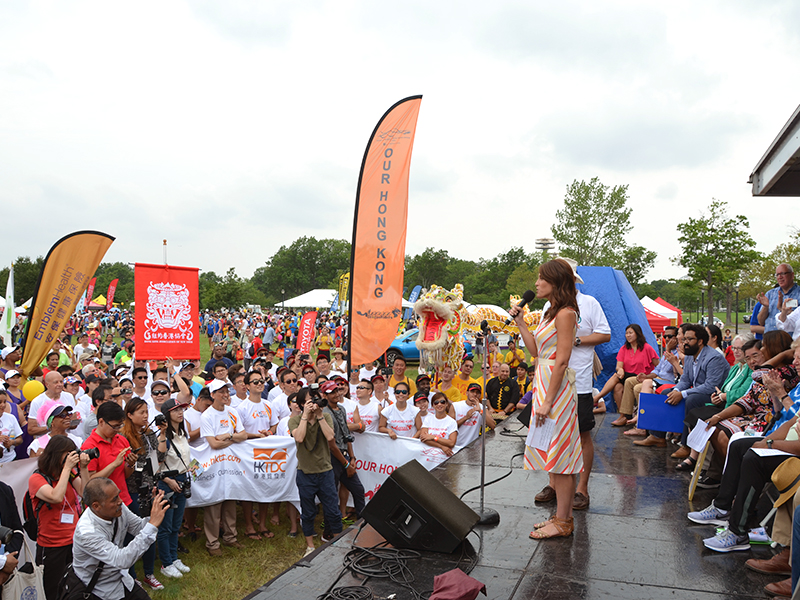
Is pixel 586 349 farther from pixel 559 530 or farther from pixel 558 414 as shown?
pixel 559 530

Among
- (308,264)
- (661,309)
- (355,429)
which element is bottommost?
(355,429)

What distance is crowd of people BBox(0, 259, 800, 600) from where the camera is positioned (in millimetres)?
3668

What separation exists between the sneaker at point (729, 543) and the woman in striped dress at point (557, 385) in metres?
0.90

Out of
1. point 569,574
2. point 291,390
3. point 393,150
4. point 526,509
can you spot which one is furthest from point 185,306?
point 569,574

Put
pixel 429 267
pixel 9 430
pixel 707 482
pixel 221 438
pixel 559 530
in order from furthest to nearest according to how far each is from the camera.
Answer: pixel 429 267 < pixel 221 438 < pixel 9 430 < pixel 707 482 < pixel 559 530

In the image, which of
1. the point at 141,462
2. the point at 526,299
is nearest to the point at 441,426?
the point at 141,462

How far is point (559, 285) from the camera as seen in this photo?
12.0 ft

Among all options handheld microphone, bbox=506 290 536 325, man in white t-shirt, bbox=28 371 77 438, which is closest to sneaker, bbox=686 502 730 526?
handheld microphone, bbox=506 290 536 325

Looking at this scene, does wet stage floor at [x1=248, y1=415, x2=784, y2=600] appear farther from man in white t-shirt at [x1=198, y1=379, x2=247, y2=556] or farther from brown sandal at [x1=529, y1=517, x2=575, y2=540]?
man in white t-shirt at [x1=198, y1=379, x2=247, y2=556]

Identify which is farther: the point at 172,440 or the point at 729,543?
the point at 172,440

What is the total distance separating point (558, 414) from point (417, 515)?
1.12 metres

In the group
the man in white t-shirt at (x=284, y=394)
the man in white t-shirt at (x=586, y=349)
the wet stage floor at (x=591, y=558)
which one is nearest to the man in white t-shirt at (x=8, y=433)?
the man in white t-shirt at (x=284, y=394)

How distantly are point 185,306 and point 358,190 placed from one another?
3066 mm

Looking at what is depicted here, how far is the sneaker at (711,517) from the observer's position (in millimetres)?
4020
